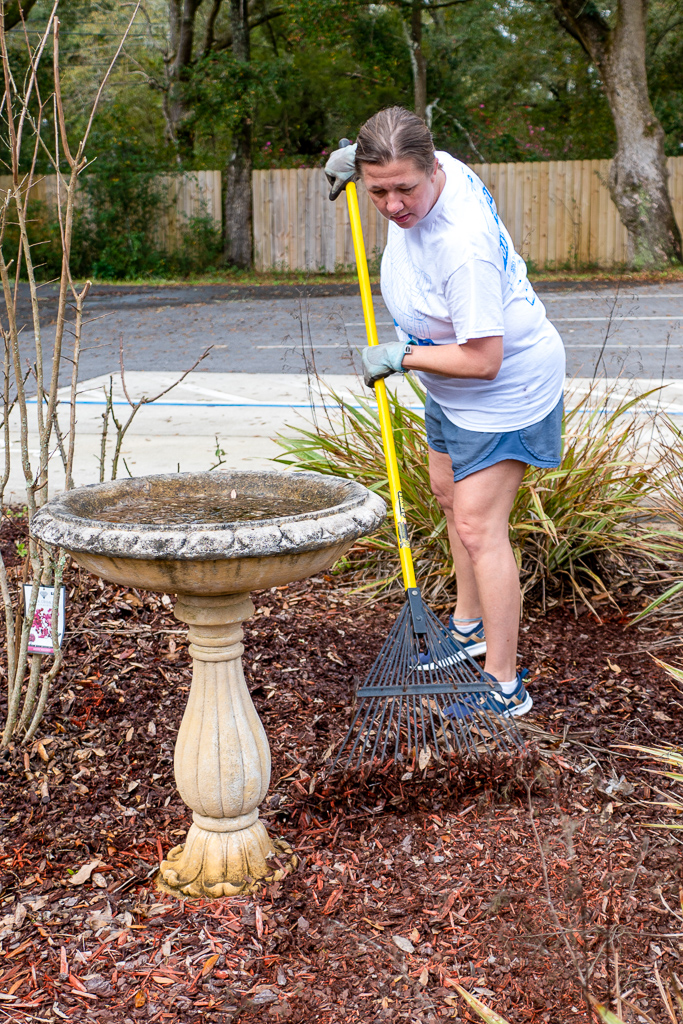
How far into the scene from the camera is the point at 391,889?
7.46 ft

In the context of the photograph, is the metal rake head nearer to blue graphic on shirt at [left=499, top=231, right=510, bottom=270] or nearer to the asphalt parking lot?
blue graphic on shirt at [left=499, top=231, right=510, bottom=270]

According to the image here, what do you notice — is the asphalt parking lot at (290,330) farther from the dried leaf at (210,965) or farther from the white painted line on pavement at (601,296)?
the dried leaf at (210,965)

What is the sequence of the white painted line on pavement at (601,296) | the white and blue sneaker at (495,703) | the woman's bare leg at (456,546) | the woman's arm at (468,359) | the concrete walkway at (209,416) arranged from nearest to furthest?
the woman's arm at (468,359)
the white and blue sneaker at (495,703)
the woman's bare leg at (456,546)
the concrete walkway at (209,416)
the white painted line on pavement at (601,296)

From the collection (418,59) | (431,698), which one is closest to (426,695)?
(431,698)

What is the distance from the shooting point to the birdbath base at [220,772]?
2.18 meters

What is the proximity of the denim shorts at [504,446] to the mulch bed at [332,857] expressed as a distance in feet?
2.71

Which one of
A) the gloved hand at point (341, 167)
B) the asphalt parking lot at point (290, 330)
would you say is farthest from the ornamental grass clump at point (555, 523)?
the asphalt parking lot at point (290, 330)

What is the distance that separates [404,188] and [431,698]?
4.48 feet

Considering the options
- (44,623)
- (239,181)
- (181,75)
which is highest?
(181,75)

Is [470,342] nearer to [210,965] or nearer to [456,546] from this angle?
[456,546]

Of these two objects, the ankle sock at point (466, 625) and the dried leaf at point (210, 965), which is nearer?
the dried leaf at point (210, 965)

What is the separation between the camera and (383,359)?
2715 millimetres

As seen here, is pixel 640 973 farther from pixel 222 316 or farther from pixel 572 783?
pixel 222 316

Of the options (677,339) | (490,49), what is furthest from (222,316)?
(490,49)
